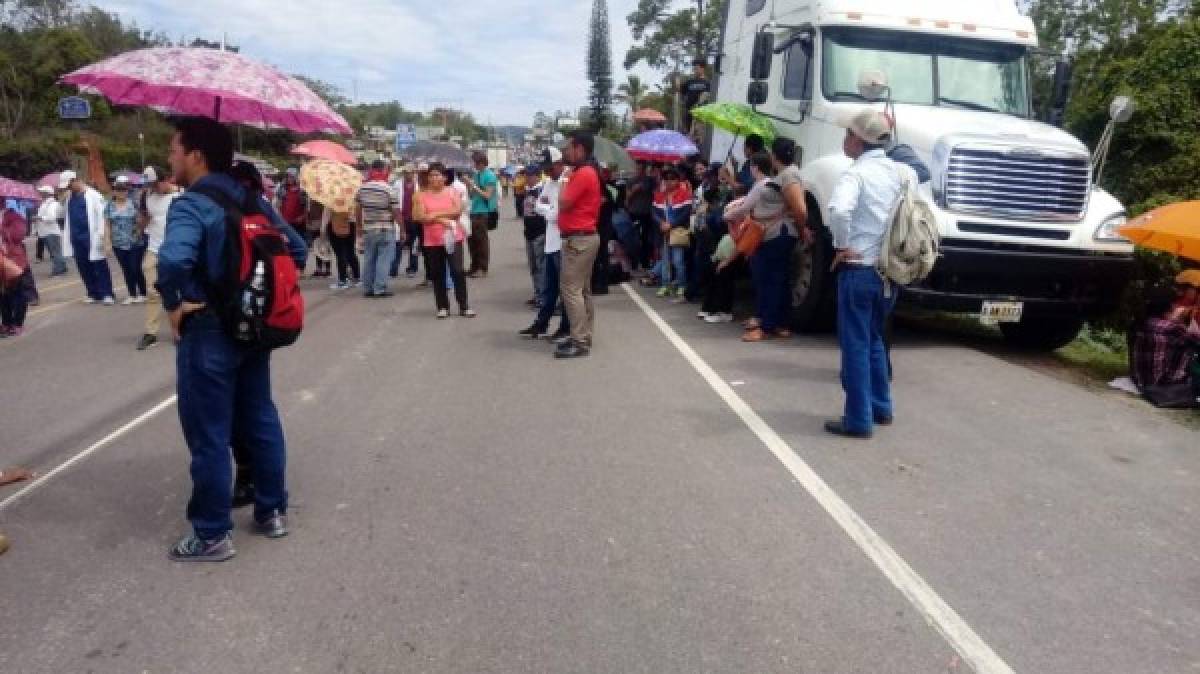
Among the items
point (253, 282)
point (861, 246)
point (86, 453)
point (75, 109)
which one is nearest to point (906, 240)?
point (861, 246)

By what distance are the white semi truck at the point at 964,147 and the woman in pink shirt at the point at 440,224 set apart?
3559 mm

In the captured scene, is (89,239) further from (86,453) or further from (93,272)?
(86,453)

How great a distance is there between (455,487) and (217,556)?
4.18 ft

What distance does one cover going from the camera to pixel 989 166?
7781 mm

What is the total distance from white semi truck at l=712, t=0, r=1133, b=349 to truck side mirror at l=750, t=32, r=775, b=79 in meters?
0.01

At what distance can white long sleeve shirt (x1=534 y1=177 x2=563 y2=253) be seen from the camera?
28.5 feet

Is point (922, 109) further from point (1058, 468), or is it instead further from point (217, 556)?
point (217, 556)

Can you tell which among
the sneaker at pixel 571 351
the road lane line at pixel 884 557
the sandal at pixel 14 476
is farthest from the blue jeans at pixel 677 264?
the sandal at pixel 14 476

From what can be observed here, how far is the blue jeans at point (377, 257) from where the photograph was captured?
468 inches

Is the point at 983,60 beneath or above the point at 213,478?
above

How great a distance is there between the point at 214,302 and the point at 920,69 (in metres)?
7.67

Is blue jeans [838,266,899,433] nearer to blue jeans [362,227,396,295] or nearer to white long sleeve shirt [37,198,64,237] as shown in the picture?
blue jeans [362,227,396,295]

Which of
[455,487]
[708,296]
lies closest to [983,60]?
[708,296]

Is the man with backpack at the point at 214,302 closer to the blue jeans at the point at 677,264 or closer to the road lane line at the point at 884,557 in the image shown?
the road lane line at the point at 884,557
